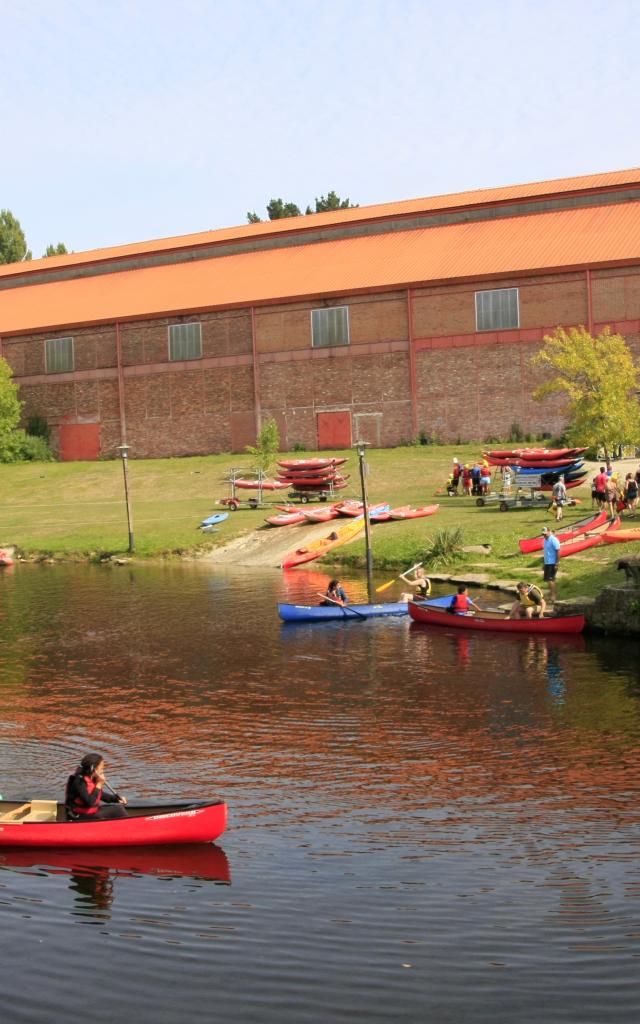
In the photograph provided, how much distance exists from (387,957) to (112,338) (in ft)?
220

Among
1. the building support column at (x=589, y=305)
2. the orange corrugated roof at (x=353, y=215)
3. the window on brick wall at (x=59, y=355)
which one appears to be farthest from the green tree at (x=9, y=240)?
the building support column at (x=589, y=305)

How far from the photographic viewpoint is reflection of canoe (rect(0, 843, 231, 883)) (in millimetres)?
14336

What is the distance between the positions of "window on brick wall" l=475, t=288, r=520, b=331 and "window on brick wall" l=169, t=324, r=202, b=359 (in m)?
17.5

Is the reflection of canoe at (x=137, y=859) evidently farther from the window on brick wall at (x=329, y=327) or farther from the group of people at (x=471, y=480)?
the window on brick wall at (x=329, y=327)

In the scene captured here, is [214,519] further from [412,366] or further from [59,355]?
[59,355]

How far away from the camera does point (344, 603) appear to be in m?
32.5

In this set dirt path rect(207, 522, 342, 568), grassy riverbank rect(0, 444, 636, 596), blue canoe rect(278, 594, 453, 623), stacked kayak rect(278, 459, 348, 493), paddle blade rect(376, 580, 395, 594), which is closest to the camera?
blue canoe rect(278, 594, 453, 623)

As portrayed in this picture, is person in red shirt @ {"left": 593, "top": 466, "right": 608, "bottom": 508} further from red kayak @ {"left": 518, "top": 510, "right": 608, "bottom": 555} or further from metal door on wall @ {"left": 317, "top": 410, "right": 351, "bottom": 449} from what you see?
metal door on wall @ {"left": 317, "top": 410, "right": 351, "bottom": 449}

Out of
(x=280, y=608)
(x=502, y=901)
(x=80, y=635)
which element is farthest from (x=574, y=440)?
(x=502, y=901)

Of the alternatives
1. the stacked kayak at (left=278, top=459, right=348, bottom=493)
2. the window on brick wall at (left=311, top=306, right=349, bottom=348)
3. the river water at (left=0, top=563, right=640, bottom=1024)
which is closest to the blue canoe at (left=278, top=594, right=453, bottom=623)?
the river water at (left=0, top=563, right=640, bottom=1024)

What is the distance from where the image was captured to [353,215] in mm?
77875

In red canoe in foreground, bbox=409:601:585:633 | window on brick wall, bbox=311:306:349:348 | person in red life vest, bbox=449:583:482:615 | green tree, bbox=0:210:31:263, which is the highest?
green tree, bbox=0:210:31:263

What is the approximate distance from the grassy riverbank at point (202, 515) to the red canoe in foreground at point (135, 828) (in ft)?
61.7

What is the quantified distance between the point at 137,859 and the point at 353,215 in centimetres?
6752
